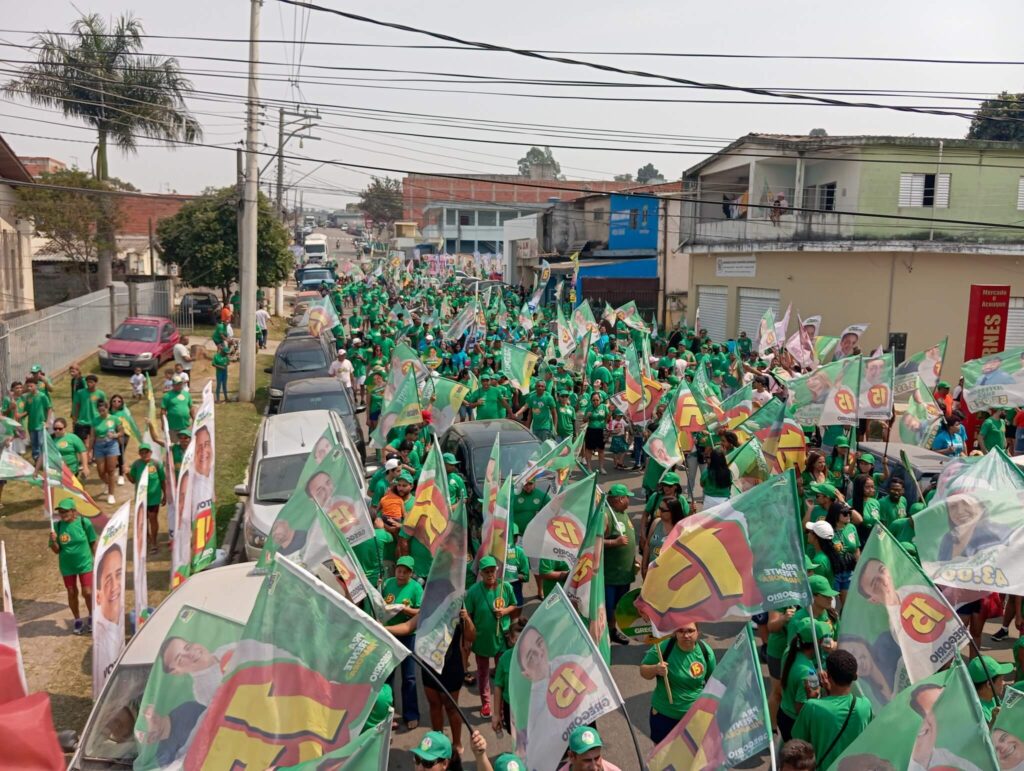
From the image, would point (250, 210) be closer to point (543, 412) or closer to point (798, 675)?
point (543, 412)

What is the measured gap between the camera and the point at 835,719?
4980 millimetres

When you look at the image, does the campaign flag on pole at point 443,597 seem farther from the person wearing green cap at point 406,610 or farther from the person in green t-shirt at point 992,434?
the person in green t-shirt at point 992,434

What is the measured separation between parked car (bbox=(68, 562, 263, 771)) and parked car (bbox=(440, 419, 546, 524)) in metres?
4.04

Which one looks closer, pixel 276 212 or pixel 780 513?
pixel 780 513

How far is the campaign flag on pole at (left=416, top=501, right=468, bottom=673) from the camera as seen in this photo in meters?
6.49

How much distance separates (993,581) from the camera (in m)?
6.65

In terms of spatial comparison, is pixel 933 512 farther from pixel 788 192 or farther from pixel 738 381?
pixel 788 192

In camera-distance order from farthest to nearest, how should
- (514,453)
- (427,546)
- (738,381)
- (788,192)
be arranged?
(788,192) < (738,381) < (514,453) < (427,546)

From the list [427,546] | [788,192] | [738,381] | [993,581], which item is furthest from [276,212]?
[993,581]

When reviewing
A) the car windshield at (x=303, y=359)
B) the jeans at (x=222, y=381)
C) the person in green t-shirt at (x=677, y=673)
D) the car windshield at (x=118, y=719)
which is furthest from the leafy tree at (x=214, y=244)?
the person in green t-shirt at (x=677, y=673)

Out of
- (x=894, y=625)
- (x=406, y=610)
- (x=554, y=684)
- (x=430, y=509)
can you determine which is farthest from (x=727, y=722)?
(x=430, y=509)

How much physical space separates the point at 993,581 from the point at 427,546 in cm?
439

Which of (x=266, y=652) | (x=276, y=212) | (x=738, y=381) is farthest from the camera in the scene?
(x=276, y=212)

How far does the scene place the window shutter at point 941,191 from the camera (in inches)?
1000
